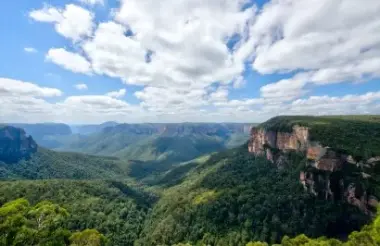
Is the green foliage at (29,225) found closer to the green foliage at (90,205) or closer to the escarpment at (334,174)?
the green foliage at (90,205)

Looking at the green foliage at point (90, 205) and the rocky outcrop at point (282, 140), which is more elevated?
the rocky outcrop at point (282, 140)

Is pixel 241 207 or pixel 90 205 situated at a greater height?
pixel 241 207

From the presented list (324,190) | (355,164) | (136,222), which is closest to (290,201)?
(324,190)

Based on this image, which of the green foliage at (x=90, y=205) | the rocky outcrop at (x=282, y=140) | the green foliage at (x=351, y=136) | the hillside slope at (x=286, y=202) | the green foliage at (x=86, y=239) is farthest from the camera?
the rocky outcrop at (x=282, y=140)

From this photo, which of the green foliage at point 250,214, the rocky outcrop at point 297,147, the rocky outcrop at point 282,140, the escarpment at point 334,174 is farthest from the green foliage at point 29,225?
the rocky outcrop at point 282,140

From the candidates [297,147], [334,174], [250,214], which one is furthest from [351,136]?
[250,214]

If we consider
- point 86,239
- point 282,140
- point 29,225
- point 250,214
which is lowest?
point 250,214

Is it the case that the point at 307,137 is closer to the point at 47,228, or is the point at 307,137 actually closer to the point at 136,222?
the point at 136,222

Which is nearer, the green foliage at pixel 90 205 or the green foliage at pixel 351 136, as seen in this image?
the green foliage at pixel 351 136

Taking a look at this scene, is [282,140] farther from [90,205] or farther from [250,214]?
[90,205]

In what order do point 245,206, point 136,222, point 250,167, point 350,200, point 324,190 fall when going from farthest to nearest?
point 250,167, point 136,222, point 245,206, point 324,190, point 350,200

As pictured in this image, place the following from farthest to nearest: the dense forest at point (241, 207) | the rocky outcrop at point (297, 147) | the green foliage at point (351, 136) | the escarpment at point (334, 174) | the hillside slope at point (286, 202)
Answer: the rocky outcrop at point (297, 147), the green foliage at point (351, 136), the hillside slope at point (286, 202), the dense forest at point (241, 207), the escarpment at point (334, 174)
